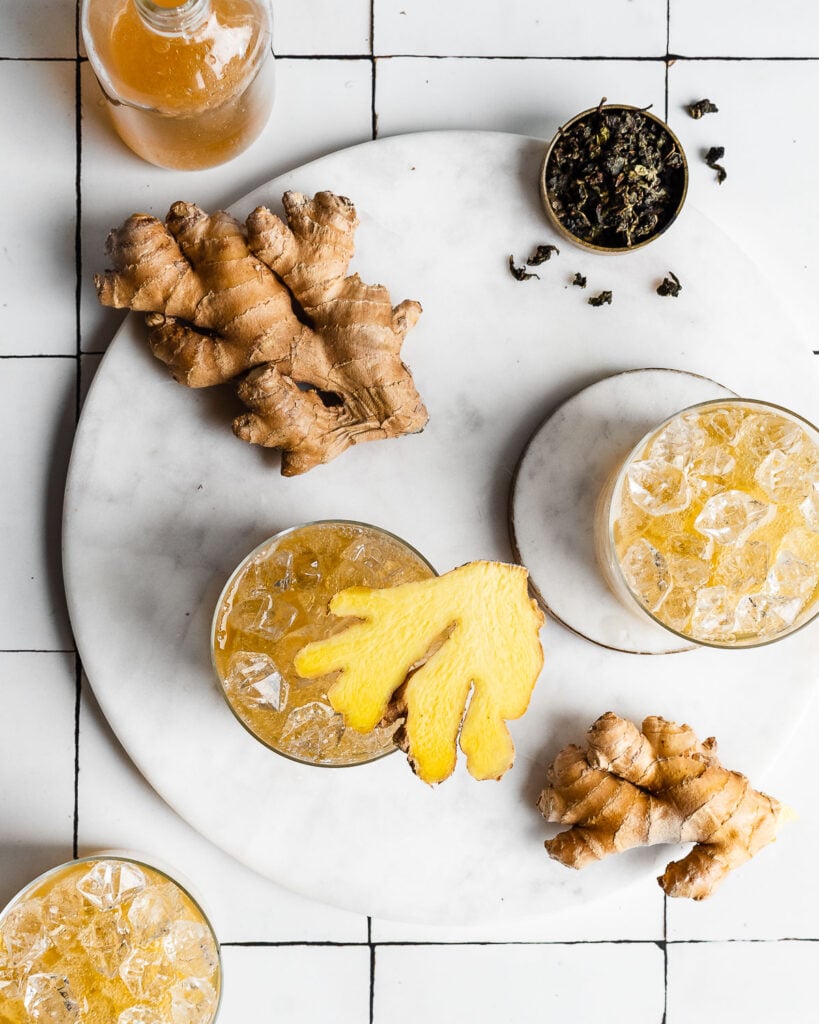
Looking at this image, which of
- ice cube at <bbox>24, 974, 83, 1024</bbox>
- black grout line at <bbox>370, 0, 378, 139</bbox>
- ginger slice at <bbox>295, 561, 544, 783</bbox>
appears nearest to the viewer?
ginger slice at <bbox>295, 561, 544, 783</bbox>

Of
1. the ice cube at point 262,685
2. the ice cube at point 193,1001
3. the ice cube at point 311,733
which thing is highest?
the ice cube at point 262,685

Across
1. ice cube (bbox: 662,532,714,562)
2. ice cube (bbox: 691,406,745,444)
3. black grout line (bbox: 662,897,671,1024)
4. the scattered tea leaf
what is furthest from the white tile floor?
ice cube (bbox: 662,532,714,562)

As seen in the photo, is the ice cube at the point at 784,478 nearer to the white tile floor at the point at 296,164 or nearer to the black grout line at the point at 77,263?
the white tile floor at the point at 296,164

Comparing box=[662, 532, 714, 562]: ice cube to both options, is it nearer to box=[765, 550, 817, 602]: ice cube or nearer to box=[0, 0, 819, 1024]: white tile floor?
box=[765, 550, 817, 602]: ice cube

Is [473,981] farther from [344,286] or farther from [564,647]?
[344,286]

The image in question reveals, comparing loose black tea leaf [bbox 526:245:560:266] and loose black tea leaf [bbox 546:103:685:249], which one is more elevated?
loose black tea leaf [bbox 546:103:685:249]

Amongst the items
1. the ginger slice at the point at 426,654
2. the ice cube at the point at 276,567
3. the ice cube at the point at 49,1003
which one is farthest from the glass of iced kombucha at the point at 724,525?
the ice cube at the point at 49,1003

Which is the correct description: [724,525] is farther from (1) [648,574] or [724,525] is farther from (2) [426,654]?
(2) [426,654]
